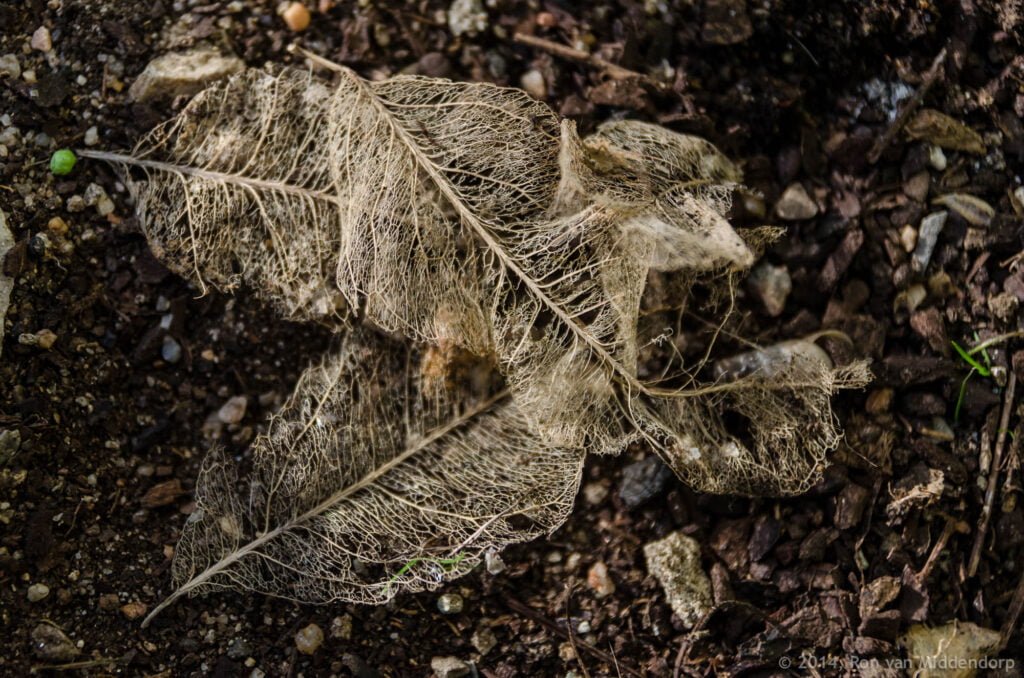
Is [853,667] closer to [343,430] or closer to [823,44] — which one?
[343,430]

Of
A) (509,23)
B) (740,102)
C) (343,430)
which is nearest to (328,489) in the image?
(343,430)

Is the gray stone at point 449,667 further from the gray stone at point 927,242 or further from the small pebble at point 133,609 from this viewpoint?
the gray stone at point 927,242

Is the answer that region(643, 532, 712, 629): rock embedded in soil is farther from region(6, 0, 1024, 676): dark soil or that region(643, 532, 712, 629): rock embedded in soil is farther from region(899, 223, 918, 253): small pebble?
region(899, 223, 918, 253): small pebble

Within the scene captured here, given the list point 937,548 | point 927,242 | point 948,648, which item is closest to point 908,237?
point 927,242

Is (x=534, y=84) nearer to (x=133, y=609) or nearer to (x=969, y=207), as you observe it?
(x=969, y=207)

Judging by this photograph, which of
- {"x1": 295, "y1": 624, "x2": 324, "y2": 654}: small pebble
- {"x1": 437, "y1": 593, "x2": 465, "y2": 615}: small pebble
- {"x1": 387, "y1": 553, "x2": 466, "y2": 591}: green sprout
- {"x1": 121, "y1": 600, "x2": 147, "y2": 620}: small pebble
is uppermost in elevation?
{"x1": 387, "y1": 553, "x2": 466, "y2": 591}: green sprout

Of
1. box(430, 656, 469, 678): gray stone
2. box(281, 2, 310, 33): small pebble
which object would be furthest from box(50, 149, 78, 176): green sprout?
box(430, 656, 469, 678): gray stone
